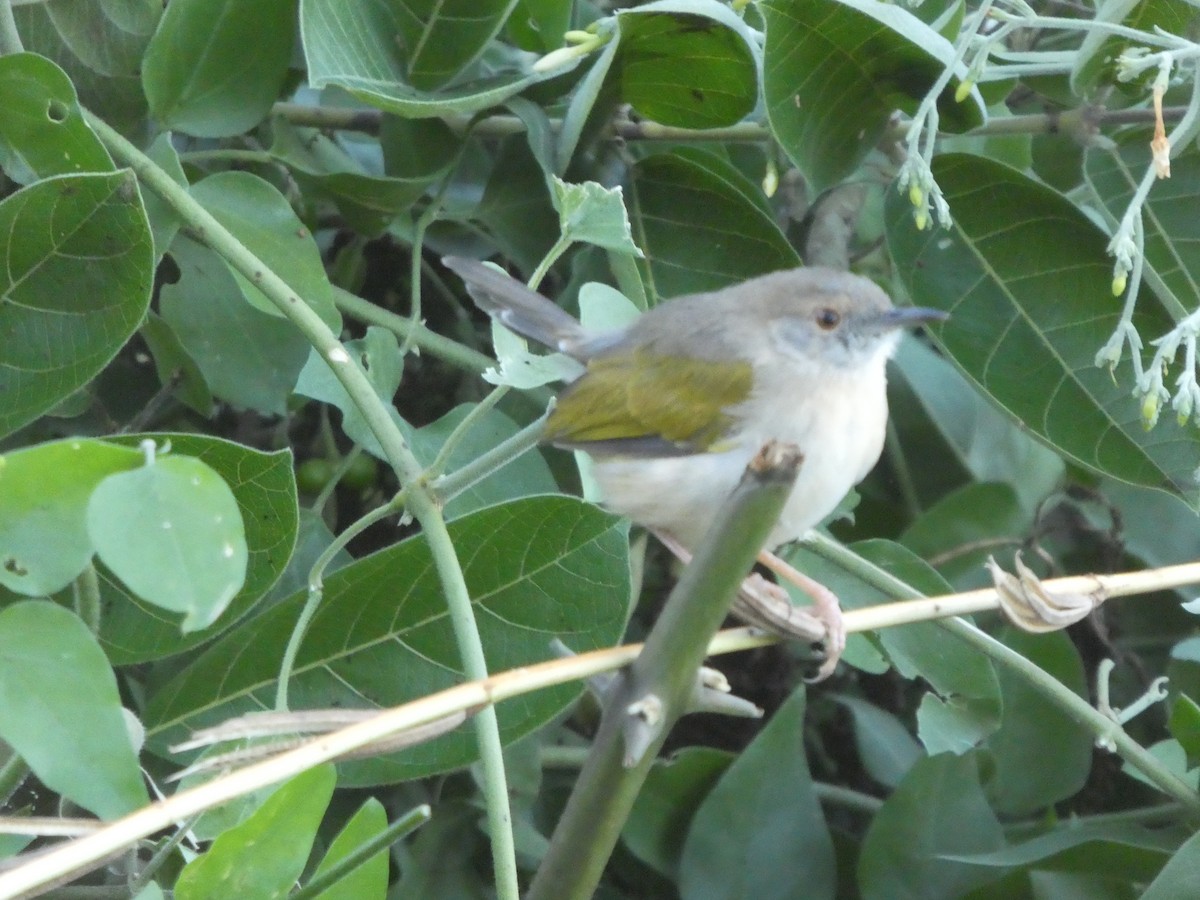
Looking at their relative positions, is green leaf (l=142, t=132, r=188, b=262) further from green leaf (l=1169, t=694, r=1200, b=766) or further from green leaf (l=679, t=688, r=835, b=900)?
green leaf (l=1169, t=694, r=1200, b=766)

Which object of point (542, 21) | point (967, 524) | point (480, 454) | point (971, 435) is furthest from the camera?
point (971, 435)

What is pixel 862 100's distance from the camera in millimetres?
1959

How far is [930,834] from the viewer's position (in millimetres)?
1977

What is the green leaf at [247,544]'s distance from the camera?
1.50 metres

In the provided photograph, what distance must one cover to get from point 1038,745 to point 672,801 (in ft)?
2.01

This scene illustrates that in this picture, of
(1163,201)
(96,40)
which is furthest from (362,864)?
(1163,201)

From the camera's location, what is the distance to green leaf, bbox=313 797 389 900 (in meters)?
1.16

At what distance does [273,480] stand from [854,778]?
1.39 metres

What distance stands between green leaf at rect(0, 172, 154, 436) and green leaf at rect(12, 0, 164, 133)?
0.50 m

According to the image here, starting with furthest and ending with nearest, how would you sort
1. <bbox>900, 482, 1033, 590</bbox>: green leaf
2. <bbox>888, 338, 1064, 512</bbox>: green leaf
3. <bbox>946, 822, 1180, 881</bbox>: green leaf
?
<bbox>888, 338, 1064, 512</bbox>: green leaf → <bbox>900, 482, 1033, 590</bbox>: green leaf → <bbox>946, 822, 1180, 881</bbox>: green leaf

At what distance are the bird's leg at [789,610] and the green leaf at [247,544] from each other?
0.51 metres

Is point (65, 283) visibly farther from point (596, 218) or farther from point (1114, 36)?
point (1114, 36)

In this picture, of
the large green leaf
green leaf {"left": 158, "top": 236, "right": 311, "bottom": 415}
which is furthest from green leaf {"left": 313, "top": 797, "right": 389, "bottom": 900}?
green leaf {"left": 158, "top": 236, "right": 311, "bottom": 415}

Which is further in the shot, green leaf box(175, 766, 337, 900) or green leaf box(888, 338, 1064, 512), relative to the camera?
green leaf box(888, 338, 1064, 512)
